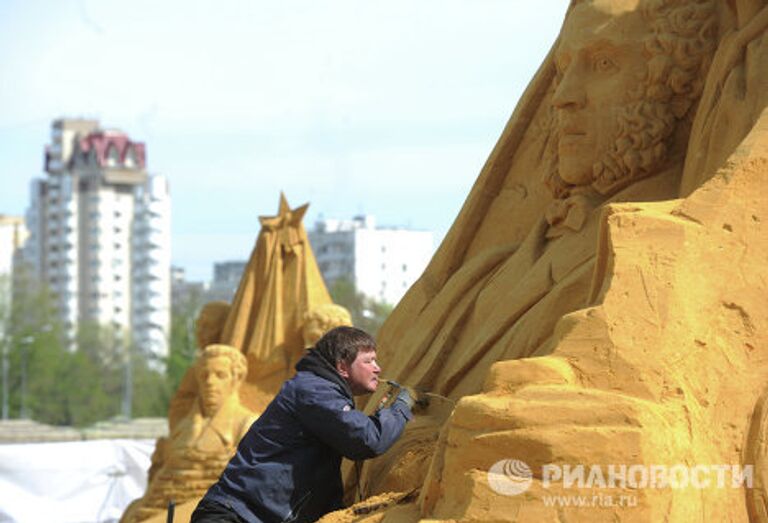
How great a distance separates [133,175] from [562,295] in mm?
81405

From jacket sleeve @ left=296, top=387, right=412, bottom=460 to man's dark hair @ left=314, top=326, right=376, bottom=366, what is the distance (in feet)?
0.41

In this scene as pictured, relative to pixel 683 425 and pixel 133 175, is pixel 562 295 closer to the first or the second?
pixel 683 425

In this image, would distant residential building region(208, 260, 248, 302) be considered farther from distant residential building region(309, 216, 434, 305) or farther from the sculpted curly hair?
the sculpted curly hair

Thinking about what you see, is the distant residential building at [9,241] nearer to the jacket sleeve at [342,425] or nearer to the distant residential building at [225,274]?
the distant residential building at [225,274]

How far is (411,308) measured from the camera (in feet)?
23.1

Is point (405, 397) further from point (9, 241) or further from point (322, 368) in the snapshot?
point (9, 241)

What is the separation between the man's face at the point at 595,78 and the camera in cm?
591

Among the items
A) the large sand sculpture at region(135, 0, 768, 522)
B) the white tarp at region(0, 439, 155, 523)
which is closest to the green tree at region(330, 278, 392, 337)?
the white tarp at region(0, 439, 155, 523)

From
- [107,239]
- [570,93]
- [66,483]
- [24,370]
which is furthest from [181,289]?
[570,93]

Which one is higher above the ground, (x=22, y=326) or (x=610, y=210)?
(x=610, y=210)

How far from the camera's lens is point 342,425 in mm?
5207

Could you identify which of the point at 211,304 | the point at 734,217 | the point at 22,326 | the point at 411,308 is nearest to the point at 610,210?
the point at 734,217

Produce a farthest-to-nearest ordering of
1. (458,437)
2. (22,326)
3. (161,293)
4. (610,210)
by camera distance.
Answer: (161,293), (22,326), (610,210), (458,437)

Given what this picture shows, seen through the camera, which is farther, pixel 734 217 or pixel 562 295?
pixel 562 295
